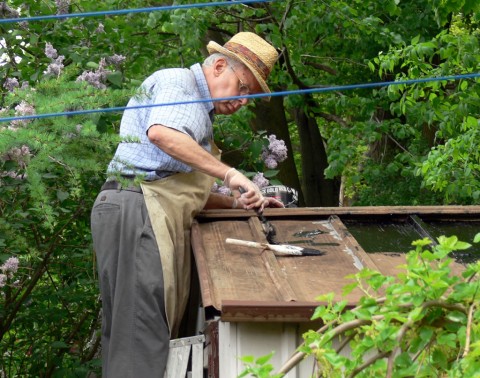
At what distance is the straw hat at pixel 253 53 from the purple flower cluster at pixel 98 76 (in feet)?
3.95

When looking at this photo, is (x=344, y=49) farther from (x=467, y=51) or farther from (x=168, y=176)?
(x=168, y=176)

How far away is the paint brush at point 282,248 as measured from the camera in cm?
476

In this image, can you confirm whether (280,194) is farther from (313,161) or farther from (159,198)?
(313,161)

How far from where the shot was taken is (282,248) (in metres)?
4.78

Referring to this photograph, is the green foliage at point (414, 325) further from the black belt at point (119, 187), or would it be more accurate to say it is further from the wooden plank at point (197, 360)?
the black belt at point (119, 187)

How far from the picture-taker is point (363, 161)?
594 inches

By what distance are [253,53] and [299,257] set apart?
1.27m

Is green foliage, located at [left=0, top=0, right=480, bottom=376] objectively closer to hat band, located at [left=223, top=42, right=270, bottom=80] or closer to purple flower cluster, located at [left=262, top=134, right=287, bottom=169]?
purple flower cluster, located at [left=262, top=134, right=287, bottom=169]

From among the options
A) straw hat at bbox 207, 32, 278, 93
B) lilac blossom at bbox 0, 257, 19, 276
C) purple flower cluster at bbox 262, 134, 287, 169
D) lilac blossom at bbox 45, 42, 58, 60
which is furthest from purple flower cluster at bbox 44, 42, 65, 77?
purple flower cluster at bbox 262, 134, 287, 169

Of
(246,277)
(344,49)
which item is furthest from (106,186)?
(344,49)

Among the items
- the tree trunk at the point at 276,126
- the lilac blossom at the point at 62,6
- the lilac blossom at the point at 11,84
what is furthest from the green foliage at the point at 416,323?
the tree trunk at the point at 276,126

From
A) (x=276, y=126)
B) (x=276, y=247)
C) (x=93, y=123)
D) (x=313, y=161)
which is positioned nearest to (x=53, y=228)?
(x=93, y=123)

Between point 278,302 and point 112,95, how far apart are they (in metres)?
1.53

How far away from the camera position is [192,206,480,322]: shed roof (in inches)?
153
